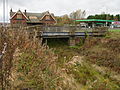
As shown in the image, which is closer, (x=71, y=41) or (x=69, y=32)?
(x=69, y=32)

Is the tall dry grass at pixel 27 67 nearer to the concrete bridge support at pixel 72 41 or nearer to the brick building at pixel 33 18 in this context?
the concrete bridge support at pixel 72 41

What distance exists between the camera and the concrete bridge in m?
16.9

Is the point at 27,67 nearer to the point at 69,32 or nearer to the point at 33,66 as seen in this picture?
the point at 33,66

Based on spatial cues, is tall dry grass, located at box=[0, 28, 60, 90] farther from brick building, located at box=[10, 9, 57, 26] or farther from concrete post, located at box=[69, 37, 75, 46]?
brick building, located at box=[10, 9, 57, 26]

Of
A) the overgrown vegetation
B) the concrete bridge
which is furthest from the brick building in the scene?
the overgrown vegetation

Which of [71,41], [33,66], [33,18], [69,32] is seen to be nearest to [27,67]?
[33,66]

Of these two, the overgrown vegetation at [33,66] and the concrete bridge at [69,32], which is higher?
the concrete bridge at [69,32]

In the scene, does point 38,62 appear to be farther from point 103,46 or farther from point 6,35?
point 103,46

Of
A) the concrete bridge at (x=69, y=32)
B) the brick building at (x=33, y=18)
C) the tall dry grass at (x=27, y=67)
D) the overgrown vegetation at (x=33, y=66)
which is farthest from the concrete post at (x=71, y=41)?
the brick building at (x=33, y=18)

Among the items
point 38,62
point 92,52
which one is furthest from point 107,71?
point 38,62

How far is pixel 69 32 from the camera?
729 inches

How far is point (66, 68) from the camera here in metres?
3.50

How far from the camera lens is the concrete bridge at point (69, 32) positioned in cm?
1688

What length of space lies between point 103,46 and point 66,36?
4855 mm
